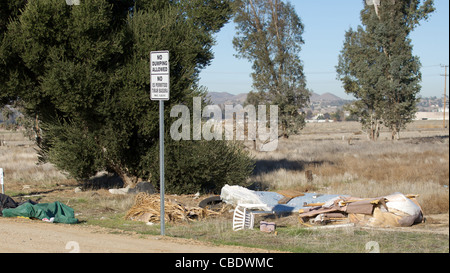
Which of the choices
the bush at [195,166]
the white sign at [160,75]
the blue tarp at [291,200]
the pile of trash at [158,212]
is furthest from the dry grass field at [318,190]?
the white sign at [160,75]

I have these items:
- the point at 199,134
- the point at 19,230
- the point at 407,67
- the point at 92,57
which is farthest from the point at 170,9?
the point at 407,67

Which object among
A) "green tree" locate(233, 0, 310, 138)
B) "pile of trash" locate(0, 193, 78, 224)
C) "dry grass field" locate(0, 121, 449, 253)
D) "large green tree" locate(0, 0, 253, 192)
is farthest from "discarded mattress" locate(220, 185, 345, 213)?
"green tree" locate(233, 0, 310, 138)

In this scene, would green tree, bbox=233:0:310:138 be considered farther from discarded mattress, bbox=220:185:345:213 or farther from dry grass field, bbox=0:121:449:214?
discarded mattress, bbox=220:185:345:213

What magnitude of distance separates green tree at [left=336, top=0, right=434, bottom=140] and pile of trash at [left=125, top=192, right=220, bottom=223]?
99.5 ft

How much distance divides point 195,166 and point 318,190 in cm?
540

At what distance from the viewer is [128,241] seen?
9672 mm

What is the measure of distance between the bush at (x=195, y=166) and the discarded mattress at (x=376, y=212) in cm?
623

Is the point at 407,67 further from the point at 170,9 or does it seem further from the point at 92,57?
the point at 92,57

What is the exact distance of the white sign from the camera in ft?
33.3

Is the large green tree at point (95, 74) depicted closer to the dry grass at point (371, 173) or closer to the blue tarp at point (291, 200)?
the blue tarp at point (291, 200)

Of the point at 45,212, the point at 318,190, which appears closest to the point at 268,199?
the point at 318,190

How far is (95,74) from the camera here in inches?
688

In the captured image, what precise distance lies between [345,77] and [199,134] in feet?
106

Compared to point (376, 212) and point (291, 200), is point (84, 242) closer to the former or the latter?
point (376, 212)
